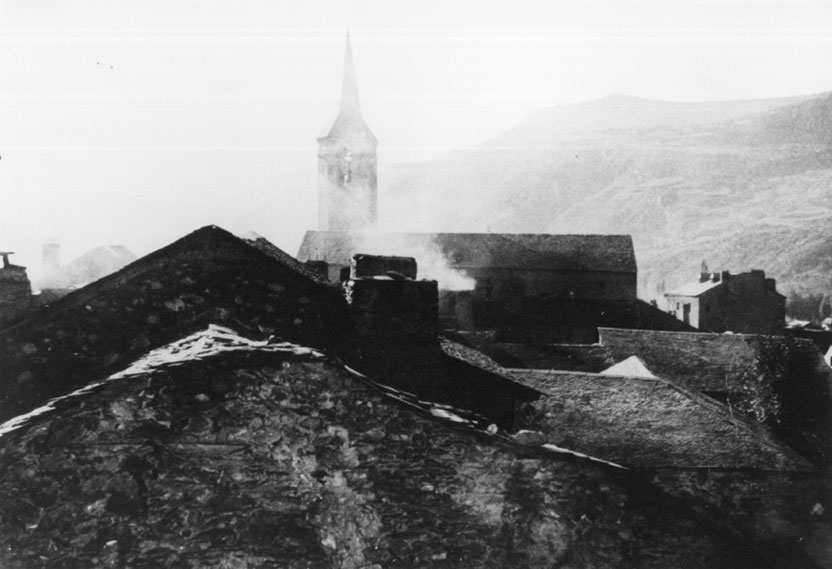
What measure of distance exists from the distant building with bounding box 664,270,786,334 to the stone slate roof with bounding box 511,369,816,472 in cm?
4723

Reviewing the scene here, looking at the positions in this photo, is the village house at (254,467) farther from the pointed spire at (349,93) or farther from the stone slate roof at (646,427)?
the pointed spire at (349,93)

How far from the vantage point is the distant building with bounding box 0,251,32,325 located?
13219 mm

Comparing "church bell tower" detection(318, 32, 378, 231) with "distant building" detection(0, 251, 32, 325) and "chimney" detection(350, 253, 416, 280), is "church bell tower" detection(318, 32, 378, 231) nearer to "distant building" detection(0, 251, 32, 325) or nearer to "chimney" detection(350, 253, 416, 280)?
"distant building" detection(0, 251, 32, 325)

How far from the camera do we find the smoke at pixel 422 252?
55.7 meters

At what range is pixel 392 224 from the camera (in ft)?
357

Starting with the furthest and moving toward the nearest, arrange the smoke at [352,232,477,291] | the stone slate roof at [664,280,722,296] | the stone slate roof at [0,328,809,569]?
1. the stone slate roof at [664,280,722,296]
2. the smoke at [352,232,477,291]
3. the stone slate roof at [0,328,809,569]

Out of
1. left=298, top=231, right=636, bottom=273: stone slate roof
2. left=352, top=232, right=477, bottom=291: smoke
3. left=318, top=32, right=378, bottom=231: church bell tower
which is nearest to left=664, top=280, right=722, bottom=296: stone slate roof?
left=298, top=231, right=636, bottom=273: stone slate roof

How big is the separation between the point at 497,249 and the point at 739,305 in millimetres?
22458

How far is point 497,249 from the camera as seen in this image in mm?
57719

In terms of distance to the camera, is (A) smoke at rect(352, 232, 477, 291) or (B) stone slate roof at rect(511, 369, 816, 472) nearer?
(B) stone slate roof at rect(511, 369, 816, 472)

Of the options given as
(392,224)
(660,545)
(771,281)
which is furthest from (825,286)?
(660,545)

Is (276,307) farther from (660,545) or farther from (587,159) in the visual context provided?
(587,159)

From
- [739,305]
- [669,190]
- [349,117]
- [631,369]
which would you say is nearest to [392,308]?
[631,369]

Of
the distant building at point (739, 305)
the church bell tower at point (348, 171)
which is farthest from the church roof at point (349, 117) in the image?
the distant building at point (739, 305)
